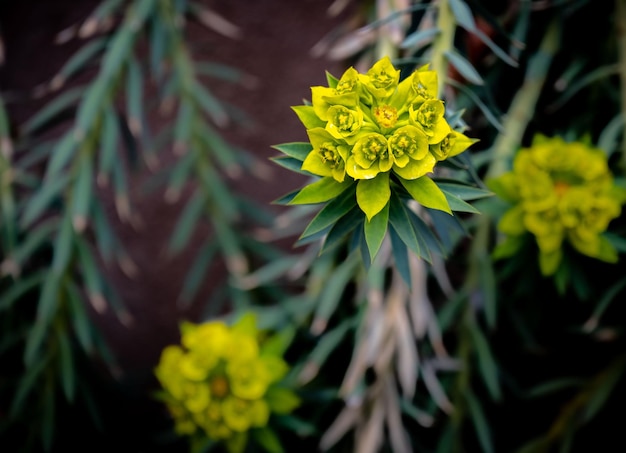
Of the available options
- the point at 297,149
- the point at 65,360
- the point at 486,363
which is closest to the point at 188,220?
the point at 65,360

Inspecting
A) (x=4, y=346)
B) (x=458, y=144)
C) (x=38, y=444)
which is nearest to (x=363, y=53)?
(x=458, y=144)

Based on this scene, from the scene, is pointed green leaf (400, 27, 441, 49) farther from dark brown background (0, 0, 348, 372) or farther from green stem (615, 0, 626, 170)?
dark brown background (0, 0, 348, 372)

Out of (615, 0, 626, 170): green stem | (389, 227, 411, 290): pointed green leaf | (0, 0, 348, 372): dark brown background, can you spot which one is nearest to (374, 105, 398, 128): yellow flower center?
(389, 227, 411, 290): pointed green leaf

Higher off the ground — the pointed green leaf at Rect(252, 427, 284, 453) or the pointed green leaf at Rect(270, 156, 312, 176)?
the pointed green leaf at Rect(270, 156, 312, 176)

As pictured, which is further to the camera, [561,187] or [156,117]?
[156,117]

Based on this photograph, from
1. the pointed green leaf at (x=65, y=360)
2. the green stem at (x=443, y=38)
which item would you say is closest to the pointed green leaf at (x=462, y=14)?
the green stem at (x=443, y=38)

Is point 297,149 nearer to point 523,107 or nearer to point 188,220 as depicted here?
point 523,107
